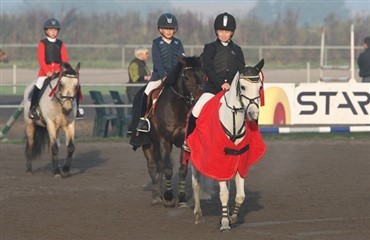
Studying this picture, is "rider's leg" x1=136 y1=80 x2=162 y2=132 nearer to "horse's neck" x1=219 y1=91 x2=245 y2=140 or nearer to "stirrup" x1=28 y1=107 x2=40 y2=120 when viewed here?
"horse's neck" x1=219 y1=91 x2=245 y2=140

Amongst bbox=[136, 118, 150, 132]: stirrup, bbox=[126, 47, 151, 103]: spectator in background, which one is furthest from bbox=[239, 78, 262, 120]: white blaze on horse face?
bbox=[126, 47, 151, 103]: spectator in background

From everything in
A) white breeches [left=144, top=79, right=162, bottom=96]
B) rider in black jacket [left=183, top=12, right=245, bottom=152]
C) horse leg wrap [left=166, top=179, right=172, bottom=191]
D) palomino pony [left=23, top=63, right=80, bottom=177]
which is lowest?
horse leg wrap [left=166, top=179, right=172, bottom=191]

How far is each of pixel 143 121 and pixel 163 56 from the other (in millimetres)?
860

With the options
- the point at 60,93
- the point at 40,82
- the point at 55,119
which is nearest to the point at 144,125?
the point at 60,93

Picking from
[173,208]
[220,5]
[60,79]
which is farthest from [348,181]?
[220,5]

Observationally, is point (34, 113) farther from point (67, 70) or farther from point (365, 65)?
point (365, 65)

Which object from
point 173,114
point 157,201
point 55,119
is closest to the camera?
point 173,114

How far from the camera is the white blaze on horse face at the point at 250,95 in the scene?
10727 millimetres

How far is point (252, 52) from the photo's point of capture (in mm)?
50938

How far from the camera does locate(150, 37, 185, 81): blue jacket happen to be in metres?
14.1

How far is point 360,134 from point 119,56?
30.5 metres

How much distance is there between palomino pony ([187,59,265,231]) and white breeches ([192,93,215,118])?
224 millimetres

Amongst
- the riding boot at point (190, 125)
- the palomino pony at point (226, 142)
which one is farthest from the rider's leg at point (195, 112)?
the palomino pony at point (226, 142)

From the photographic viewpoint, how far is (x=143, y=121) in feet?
46.1
